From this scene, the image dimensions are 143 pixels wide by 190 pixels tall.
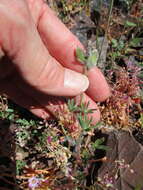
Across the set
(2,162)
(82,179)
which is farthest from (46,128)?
(82,179)

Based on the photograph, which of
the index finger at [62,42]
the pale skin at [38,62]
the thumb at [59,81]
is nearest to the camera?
the pale skin at [38,62]

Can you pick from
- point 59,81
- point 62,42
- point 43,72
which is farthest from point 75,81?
point 62,42

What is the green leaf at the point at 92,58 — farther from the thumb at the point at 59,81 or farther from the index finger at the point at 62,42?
the index finger at the point at 62,42

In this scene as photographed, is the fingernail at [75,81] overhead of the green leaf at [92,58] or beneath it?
beneath

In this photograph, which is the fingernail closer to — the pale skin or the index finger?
the pale skin

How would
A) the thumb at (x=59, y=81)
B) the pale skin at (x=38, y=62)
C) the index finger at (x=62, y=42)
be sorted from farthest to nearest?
the index finger at (x=62, y=42), the thumb at (x=59, y=81), the pale skin at (x=38, y=62)

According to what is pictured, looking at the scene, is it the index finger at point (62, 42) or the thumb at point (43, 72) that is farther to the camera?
the index finger at point (62, 42)

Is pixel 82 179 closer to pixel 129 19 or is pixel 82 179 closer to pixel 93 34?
pixel 93 34

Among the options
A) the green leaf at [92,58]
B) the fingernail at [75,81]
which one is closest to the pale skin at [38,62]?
the fingernail at [75,81]
